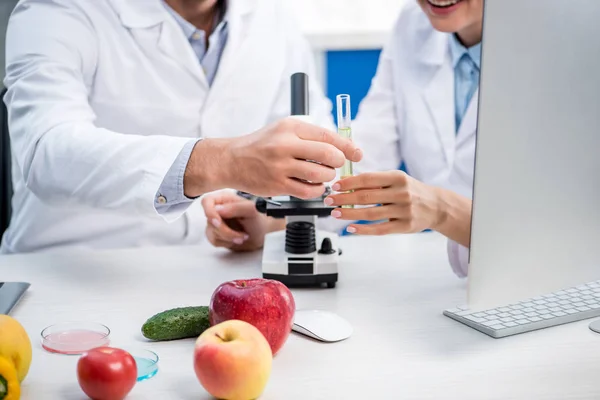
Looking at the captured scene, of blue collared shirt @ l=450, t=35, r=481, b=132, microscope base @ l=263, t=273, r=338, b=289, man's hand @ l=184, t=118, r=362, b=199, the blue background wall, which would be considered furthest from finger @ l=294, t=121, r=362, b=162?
the blue background wall

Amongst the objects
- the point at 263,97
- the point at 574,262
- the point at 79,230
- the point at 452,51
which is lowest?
the point at 79,230

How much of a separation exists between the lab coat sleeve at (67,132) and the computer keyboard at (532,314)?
1.93 ft

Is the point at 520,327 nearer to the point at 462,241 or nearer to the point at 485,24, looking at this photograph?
the point at 462,241

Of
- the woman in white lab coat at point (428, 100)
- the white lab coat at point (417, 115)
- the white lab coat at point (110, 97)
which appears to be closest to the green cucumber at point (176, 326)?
the white lab coat at point (110, 97)

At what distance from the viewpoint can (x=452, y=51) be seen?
1.99 metres

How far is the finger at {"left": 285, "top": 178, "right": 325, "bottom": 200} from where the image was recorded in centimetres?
115

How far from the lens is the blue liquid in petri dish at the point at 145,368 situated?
0.85 meters

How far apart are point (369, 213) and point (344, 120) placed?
174 mm

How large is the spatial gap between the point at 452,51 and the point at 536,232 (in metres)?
1.17

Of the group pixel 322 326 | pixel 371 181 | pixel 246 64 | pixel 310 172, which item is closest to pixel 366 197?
pixel 371 181

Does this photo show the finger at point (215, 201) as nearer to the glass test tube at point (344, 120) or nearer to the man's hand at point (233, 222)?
the man's hand at point (233, 222)

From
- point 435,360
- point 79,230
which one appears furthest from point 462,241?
point 79,230

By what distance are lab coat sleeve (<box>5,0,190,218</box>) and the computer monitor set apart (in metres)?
0.59

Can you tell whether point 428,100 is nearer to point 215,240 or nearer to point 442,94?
point 442,94
